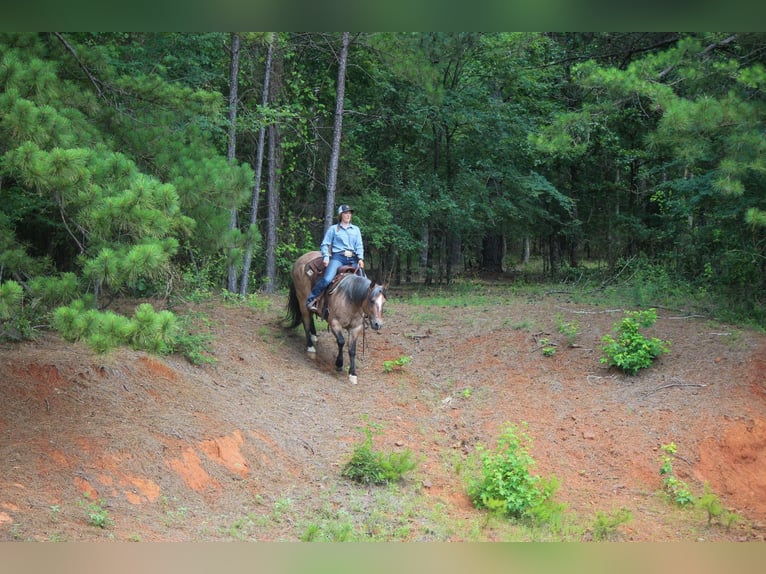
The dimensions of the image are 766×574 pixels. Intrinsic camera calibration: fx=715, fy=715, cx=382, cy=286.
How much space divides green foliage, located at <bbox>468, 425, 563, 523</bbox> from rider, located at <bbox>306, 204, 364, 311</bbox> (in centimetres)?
356

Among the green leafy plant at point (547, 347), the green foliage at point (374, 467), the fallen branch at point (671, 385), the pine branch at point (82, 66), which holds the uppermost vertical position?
the pine branch at point (82, 66)

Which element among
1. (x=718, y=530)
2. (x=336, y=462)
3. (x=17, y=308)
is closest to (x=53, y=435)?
(x=17, y=308)

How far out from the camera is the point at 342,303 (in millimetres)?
9156

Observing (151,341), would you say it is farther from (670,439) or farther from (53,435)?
(670,439)

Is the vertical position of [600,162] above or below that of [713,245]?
above

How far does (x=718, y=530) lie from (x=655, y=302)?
609cm

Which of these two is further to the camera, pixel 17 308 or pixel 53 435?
pixel 53 435

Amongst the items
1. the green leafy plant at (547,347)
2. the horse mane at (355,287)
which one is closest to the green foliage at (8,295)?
the horse mane at (355,287)

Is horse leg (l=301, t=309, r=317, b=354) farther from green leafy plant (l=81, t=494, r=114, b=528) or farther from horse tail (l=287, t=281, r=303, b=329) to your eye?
green leafy plant (l=81, t=494, r=114, b=528)

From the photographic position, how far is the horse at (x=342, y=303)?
8.65m

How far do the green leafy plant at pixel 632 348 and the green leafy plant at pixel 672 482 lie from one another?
5.19ft

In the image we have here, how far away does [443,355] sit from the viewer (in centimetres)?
1061

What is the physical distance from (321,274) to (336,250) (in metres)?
0.42

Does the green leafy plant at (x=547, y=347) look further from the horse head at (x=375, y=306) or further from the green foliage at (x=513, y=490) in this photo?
the green foliage at (x=513, y=490)
